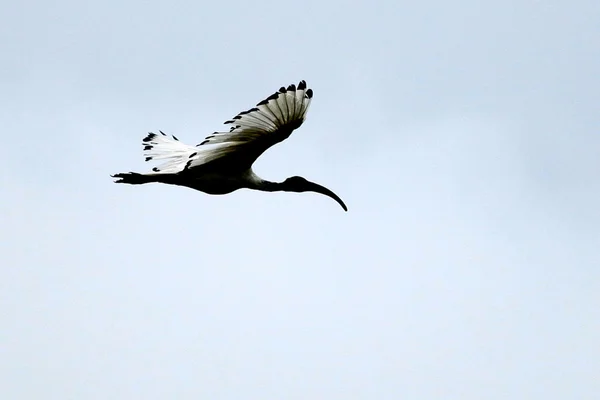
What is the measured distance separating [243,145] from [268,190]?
6.77 feet

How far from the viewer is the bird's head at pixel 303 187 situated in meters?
22.2

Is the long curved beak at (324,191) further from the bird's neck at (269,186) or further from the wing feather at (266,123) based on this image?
the wing feather at (266,123)

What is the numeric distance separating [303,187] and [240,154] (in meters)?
2.45

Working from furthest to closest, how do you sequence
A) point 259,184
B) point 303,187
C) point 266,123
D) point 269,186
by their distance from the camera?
1. point 303,187
2. point 269,186
3. point 259,184
4. point 266,123

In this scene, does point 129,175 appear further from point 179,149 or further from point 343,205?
point 343,205

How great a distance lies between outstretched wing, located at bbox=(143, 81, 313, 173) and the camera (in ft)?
62.2

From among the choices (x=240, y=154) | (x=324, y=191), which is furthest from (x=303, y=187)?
(x=240, y=154)

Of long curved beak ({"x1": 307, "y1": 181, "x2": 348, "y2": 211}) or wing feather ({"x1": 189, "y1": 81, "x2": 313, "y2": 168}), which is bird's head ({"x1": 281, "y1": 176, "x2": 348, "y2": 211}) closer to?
long curved beak ({"x1": 307, "y1": 181, "x2": 348, "y2": 211})

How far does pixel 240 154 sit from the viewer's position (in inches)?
800

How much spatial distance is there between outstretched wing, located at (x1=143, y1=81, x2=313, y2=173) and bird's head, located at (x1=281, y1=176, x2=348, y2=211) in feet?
4.74

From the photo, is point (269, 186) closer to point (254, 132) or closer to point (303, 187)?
point (303, 187)

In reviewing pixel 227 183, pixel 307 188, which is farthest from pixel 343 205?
pixel 227 183

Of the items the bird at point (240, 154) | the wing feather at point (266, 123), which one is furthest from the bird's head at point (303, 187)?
the wing feather at point (266, 123)

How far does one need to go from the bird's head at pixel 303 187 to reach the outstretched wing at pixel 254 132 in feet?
4.74
